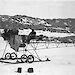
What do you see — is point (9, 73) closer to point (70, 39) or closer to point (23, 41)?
point (23, 41)

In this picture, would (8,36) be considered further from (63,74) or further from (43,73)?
(63,74)

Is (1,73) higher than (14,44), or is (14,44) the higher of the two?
(14,44)

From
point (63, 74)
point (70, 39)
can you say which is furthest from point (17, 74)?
point (70, 39)

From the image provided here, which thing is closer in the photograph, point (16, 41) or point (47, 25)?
point (16, 41)

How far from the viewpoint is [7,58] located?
11.5 meters

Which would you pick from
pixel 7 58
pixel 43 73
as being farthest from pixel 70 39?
pixel 43 73

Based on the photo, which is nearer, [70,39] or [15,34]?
[15,34]

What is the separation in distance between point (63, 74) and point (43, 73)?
80 centimetres

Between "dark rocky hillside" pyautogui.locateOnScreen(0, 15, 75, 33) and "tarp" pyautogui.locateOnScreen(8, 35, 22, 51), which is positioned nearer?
"tarp" pyautogui.locateOnScreen(8, 35, 22, 51)

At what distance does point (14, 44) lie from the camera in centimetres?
938

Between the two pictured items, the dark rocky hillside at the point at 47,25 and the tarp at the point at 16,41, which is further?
the dark rocky hillside at the point at 47,25

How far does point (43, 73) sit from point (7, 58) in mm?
4640

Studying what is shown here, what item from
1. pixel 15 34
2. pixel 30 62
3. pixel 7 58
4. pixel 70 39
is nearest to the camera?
pixel 15 34

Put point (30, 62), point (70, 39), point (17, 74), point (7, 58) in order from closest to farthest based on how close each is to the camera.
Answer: point (17, 74), point (30, 62), point (7, 58), point (70, 39)
